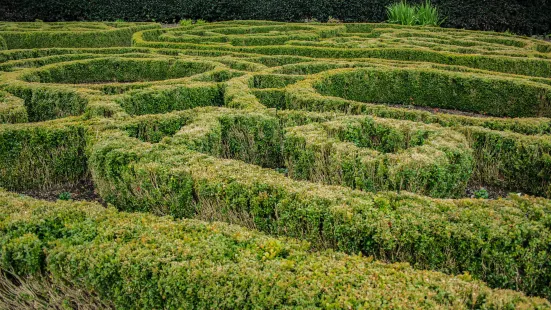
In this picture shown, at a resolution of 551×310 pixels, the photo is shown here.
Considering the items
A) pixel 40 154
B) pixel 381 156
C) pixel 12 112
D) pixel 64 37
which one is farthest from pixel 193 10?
pixel 381 156

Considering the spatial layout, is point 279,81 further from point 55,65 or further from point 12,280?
point 12,280

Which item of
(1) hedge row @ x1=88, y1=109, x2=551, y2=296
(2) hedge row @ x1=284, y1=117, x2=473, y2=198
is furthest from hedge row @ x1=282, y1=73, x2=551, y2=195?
(1) hedge row @ x1=88, y1=109, x2=551, y2=296

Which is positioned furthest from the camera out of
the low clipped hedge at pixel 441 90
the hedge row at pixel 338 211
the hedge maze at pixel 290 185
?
the low clipped hedge at pixel 441 90

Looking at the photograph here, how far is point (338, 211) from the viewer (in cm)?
519

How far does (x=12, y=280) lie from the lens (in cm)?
502

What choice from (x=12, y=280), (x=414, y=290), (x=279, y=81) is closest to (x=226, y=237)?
Result: (x=414, y=290)

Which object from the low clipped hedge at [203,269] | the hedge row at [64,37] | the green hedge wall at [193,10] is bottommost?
the low clipped hedge at [203,269]

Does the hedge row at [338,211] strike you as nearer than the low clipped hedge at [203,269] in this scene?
No

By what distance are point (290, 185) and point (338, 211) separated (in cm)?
79

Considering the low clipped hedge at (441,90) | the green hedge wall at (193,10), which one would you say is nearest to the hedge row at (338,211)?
the low clipped hedge at (441,90)

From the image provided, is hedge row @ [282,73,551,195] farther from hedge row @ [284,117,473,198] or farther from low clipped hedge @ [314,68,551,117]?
low clipped hedge @ [314,68,551,117]

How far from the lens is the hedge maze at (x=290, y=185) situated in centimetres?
427

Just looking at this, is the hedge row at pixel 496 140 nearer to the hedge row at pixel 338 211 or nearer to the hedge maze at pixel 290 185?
the hedge maze at pixel 290 185

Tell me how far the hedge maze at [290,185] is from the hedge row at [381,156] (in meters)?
0.03
